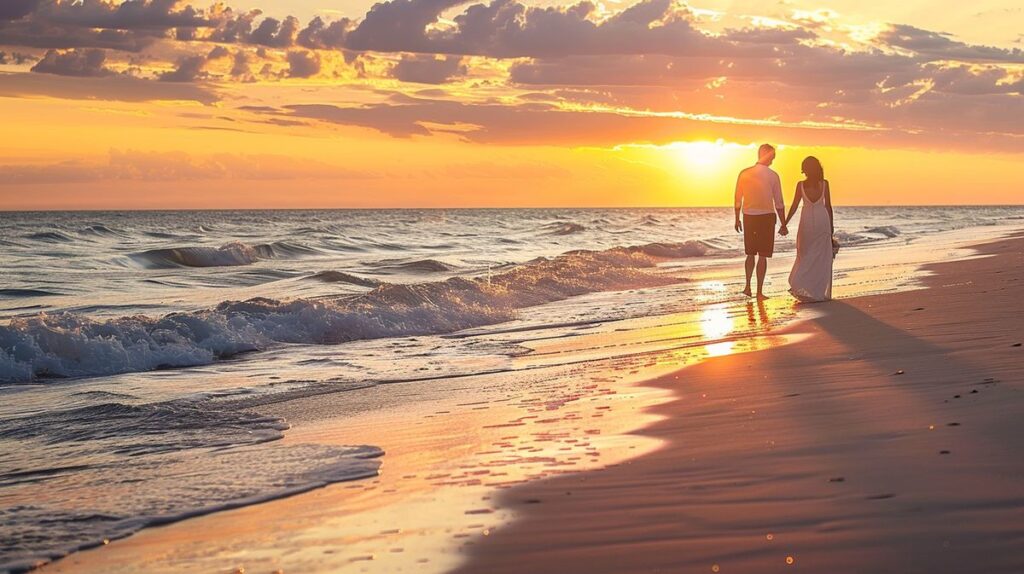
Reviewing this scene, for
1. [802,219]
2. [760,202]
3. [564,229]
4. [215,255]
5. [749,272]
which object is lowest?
[564,229]

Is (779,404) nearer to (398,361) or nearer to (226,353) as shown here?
(398,361)

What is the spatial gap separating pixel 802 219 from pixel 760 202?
2.72 feet

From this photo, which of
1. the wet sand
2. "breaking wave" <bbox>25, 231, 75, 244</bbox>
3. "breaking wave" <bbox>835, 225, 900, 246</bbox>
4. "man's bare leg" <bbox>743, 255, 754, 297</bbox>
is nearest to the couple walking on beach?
"man's bare leg" <bbox>743, 255, 754, 297</bbox>

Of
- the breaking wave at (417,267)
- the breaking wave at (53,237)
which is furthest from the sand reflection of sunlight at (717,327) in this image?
the breaking wave at (53,237)

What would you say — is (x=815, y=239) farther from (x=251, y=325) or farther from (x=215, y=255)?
(x=215, y=255)

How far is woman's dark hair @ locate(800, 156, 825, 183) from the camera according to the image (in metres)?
12.7

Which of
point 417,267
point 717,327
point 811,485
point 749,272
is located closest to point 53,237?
point 417,267

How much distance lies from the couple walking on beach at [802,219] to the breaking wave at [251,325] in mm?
3689

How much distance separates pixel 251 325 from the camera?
12797 mm

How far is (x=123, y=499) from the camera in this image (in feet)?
15.8

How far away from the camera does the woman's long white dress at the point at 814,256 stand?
1288 cm

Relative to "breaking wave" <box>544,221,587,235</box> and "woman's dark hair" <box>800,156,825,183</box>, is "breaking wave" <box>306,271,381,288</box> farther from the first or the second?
"breaking wave" <box>544,221,587,235</box>

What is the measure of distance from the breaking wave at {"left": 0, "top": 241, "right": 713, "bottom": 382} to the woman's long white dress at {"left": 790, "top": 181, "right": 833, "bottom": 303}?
13.5 feet

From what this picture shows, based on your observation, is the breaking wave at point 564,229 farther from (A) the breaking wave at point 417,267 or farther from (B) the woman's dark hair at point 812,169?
(B) the woman's dark hair at point 812,169
